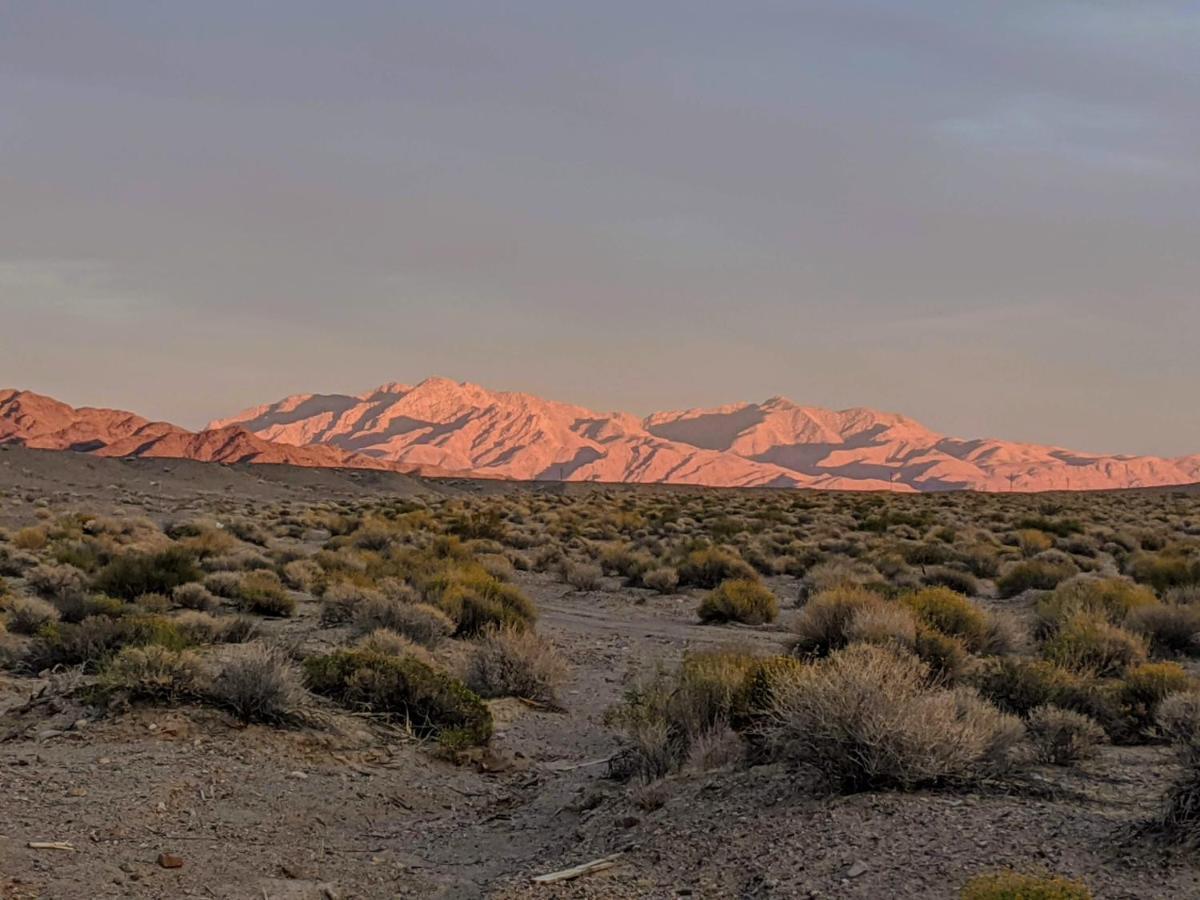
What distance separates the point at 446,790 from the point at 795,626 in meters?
6.57

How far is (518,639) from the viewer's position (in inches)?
507

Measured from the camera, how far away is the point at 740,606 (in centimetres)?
1952

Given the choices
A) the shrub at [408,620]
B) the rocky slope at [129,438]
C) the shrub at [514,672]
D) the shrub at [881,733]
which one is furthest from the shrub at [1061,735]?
the rocky slope at [129,438]

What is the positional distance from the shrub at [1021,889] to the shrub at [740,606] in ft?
47.0

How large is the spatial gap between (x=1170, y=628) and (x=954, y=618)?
10.5 feet

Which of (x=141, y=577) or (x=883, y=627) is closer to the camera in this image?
(x=883, y=627)

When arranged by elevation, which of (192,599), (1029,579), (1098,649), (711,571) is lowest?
(192,599)

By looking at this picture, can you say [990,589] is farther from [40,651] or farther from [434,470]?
[434,470]

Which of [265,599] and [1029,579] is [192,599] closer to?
[265,599]

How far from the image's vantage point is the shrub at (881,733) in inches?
270

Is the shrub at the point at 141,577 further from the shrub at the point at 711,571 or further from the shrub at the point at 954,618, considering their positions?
the shrub at the point at 954,618

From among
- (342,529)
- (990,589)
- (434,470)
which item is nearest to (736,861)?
(990,589)

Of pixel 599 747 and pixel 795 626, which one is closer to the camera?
pixel 599 747

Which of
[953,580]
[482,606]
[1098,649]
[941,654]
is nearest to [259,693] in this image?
[941,654]
